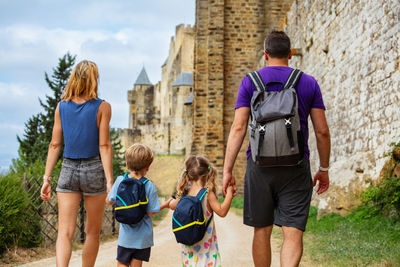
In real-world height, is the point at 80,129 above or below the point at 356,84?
below

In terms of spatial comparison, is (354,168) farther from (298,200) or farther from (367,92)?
(298,200)

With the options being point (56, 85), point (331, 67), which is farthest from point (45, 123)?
point (331, 67)

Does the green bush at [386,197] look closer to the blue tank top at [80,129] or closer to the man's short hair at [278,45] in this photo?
the man's short hair at [278,45]

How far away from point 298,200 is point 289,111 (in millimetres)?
632

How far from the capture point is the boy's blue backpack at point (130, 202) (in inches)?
141

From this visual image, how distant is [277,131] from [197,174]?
0.85 m

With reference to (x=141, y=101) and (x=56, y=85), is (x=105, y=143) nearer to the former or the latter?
(x=56, y=85)

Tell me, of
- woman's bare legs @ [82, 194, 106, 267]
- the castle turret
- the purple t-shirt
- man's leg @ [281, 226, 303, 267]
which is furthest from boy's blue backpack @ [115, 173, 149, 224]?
the castle turret

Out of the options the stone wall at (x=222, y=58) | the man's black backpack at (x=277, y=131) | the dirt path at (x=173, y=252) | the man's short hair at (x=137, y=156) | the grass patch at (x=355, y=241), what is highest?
the stone wall at (x=222, y=58)

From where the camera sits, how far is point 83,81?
148 inches

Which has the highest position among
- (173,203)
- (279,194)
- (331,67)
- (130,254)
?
(331,67)

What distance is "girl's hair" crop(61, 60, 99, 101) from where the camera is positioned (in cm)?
374

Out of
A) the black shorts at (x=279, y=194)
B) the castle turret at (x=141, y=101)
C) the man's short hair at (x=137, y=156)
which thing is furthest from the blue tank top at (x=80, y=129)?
the castle turret at (x=141, y=101)

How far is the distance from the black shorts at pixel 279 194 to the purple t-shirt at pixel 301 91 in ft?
0.60
